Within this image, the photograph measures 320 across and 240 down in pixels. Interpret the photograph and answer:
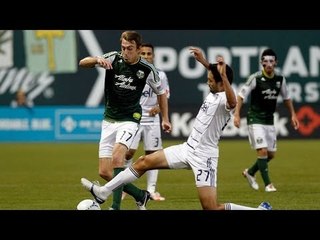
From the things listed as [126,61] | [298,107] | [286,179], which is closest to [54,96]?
[298,107]

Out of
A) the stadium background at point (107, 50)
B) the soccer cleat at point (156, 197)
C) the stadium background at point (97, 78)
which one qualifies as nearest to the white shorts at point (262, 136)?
the soccer cleat at point (156, 197)

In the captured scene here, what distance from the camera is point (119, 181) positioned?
10711mm

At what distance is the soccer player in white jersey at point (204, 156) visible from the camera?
33.9 ft

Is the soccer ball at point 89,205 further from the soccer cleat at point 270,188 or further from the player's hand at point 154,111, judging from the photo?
the soccer cleat at point 270,188

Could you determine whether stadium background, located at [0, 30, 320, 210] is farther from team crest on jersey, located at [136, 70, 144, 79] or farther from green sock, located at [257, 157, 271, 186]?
team crest on jersey, located at [136, 70, 144, 79]

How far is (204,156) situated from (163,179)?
7.04 meters

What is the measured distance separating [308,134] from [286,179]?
46.0ft

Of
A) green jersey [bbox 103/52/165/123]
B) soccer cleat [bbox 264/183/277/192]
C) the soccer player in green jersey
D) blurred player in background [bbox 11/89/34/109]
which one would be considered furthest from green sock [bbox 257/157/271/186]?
blurred player in background [bbox 11/89/34/109]

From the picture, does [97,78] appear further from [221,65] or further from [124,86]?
[221,65]

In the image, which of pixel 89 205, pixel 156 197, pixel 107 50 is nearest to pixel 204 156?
pixel 89 205

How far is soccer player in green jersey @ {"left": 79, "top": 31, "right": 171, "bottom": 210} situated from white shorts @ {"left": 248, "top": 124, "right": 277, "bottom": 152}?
425cm

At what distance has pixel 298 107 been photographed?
30844 millimetres

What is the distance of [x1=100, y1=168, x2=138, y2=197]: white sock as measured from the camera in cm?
1069
